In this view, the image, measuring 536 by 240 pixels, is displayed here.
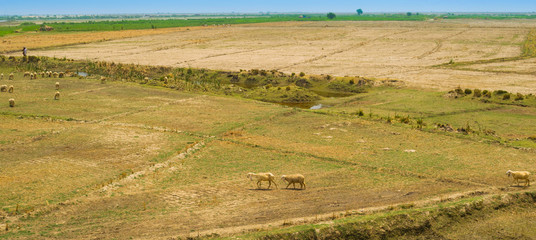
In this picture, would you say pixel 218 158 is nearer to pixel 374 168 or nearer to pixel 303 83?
pixel 374 168

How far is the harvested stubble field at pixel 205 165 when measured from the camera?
2045 centimetres

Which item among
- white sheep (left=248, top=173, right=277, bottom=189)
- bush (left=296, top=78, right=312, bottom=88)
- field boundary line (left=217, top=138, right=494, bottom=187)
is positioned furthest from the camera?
bush (left=296, top=78, right=312, bottom=88)

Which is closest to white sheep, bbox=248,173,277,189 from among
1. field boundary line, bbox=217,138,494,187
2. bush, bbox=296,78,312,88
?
field boundary line, bbox=217,138,494,187

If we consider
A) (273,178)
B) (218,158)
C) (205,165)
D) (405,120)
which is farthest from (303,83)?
(273,178)

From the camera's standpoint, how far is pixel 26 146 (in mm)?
30844

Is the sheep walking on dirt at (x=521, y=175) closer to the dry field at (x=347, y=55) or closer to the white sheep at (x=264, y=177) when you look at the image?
the white sheep at (x=264, y=177)

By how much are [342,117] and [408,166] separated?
12.9m

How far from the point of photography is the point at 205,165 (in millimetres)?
28031

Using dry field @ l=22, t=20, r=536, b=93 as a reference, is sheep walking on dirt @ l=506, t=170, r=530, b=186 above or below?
above

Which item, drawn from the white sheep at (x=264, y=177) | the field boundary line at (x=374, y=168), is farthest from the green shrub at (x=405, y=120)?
the white sheep at (x=264, y=177)

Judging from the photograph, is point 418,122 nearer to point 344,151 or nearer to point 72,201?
point 344,151

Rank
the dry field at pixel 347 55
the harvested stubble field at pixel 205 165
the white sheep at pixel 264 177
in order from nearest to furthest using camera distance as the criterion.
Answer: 1. the harvested stubble field at pixel 205 165
2. the white sheep at pixel 264 177
3. the dry field at pixel 347 55

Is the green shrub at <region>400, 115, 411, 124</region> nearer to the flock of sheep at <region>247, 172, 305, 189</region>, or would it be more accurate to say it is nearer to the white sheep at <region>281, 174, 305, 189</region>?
the flock of sheep at <region>247, 172, 305, 189</region>

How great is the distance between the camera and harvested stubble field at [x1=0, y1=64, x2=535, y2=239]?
20453 mm
